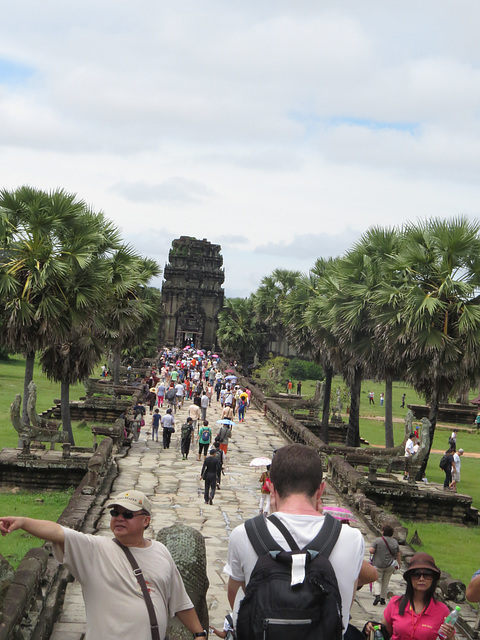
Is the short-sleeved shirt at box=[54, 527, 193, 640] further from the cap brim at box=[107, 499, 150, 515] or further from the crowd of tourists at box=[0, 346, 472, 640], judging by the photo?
the cap brim at box=[107, 499, 150, 515]

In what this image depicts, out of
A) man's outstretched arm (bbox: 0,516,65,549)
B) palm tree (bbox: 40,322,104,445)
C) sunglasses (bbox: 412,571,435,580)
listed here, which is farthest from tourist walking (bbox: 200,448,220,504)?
man's outstretched arm (bbox: 0,516,65,549)

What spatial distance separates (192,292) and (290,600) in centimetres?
9200

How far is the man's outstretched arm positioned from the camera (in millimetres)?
3727

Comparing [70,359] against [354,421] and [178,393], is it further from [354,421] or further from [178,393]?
[178,393]

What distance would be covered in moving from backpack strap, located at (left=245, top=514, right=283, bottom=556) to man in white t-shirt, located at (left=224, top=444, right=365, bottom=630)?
21mm

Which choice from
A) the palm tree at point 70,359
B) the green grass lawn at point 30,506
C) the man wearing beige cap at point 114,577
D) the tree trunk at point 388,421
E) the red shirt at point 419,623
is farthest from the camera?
the tree trunk at point 388,421

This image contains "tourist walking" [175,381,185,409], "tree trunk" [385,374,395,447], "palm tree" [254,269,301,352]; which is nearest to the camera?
"tree trunk" [385,374,395,447]

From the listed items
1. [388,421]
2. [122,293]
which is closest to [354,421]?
[388,421]

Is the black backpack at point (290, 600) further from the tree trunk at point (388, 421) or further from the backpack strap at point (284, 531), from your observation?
the tree trunk at point (388, 421)

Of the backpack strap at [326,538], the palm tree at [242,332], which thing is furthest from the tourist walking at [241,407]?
the palm tree at [242,332]

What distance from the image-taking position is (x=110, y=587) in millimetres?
3998

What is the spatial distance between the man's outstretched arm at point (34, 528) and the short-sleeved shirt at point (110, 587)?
64 mm

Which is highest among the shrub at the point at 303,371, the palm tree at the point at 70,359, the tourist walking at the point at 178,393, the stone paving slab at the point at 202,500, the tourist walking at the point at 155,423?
the shrub at the point at 303,371

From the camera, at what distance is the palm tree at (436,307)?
19031 mm
